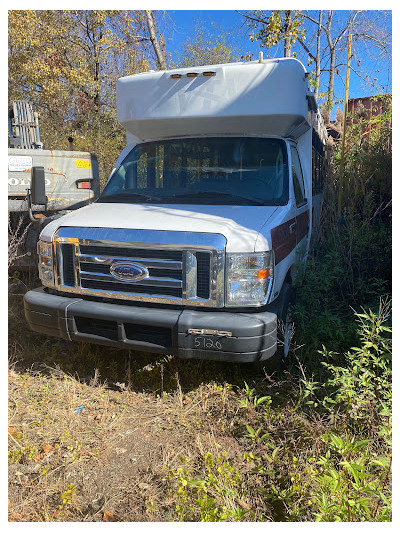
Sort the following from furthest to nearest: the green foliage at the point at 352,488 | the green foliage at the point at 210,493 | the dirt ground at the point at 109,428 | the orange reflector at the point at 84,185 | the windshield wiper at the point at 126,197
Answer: the orange reflector at the point at 84,185, the windshield wiper at the point at 126,197, the dirt ground at the point at 109,428, the green foliage at the point at 210,493, the green foliage at the point at 352,488

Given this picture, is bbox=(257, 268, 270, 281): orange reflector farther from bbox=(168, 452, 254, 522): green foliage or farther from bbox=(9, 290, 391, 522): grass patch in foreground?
bbox=(168, 452, 254, 522): green foliage

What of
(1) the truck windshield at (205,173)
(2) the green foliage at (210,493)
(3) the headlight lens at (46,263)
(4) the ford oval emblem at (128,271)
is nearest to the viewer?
(2) the green foliage at (210,493)

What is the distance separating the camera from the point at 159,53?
36.3 feet

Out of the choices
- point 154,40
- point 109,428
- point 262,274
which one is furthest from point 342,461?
point 154,40

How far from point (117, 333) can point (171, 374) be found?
851 mm

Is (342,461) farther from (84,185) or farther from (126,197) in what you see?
(84,185)

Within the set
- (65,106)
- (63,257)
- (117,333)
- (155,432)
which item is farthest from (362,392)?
(65,106)

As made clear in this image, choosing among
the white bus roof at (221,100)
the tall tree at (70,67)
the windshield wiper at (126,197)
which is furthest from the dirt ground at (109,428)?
the tall tree at (70,67)

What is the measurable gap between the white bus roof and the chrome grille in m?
1.76

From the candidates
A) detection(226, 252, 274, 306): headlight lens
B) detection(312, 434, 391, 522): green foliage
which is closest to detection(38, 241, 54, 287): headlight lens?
detection(226, 252, 274, 306): headlight lens

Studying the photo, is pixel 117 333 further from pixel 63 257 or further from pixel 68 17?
pixel 68 17

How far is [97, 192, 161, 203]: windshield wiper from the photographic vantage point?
4.39m

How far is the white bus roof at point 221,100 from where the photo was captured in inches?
173

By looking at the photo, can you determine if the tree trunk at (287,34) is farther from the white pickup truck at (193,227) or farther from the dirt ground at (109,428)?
the dirt ground at (109,428)
